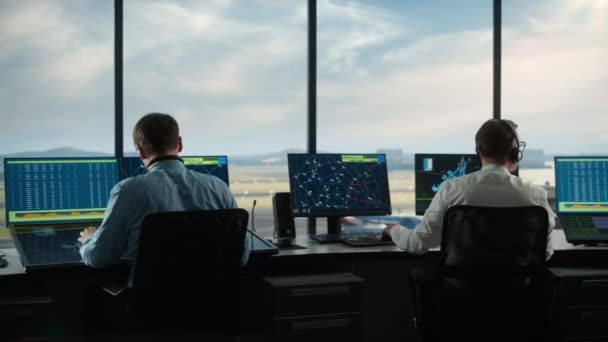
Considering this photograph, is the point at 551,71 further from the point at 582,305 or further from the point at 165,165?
the point at 165,165

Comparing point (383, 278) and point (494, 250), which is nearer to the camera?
point (494, 250)

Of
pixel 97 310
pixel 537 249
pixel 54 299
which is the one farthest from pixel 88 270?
pixel 537 249

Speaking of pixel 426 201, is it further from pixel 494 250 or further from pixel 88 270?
pixel 88 270

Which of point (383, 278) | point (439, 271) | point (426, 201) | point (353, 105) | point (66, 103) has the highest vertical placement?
point (66, 103)

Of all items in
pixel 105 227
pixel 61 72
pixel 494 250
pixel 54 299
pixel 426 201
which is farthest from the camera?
pixel 61 72

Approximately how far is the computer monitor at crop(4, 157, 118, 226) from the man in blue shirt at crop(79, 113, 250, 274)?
77 cm

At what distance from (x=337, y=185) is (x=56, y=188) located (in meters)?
1.57

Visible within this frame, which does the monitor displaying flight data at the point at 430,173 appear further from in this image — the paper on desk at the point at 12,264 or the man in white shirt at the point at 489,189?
the paper on desk at the point at 12,264

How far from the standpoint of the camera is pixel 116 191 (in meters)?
1.98

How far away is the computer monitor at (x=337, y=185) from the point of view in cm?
320

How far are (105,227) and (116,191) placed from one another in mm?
138

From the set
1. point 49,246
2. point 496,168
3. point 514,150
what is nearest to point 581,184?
point 514,150

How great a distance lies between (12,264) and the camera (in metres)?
2.45

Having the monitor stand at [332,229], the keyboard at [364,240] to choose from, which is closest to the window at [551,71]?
the keyboard at [364,240]
